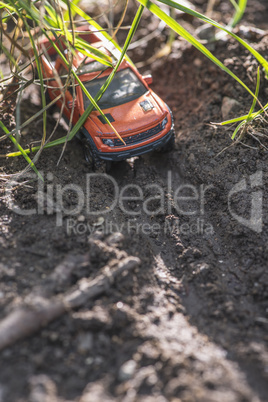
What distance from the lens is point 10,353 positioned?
248 cm

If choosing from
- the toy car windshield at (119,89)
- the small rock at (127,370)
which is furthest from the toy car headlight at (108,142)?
the small rock at (127,370)

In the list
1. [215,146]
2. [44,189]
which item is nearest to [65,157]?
[44,189]

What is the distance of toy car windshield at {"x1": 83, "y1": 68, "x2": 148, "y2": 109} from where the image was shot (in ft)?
13.0

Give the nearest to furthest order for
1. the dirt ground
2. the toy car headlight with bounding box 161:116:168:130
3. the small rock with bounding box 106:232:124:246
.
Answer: the dirt ground
the small rock with bounding box 106:232:124:246
the toy car headlight with bounding box 161:116:168:130

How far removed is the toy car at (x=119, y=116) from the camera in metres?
3.81

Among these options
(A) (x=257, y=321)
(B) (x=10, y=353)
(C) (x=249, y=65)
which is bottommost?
(A) (x=257, y=321)

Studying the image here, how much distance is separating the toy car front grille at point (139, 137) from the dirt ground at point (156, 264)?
0.49m

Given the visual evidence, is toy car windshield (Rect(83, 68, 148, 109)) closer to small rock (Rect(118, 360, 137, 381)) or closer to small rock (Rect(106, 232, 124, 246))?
small rock (Rect(106, 232, 124, 246))

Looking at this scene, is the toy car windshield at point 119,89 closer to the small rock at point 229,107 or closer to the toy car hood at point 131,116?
the toy car hood at point 131,116

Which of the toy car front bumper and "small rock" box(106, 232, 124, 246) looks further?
the toy car front bumper

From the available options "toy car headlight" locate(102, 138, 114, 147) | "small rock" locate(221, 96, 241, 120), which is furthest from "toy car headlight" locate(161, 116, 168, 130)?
"small rock" locate(221, 96, 241, 120)

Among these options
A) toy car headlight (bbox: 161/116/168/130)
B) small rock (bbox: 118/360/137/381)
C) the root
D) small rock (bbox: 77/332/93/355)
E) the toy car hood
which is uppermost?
the toy car hood

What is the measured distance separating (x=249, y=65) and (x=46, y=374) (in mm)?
4102

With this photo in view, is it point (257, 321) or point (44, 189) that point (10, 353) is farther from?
point (257, 321)
